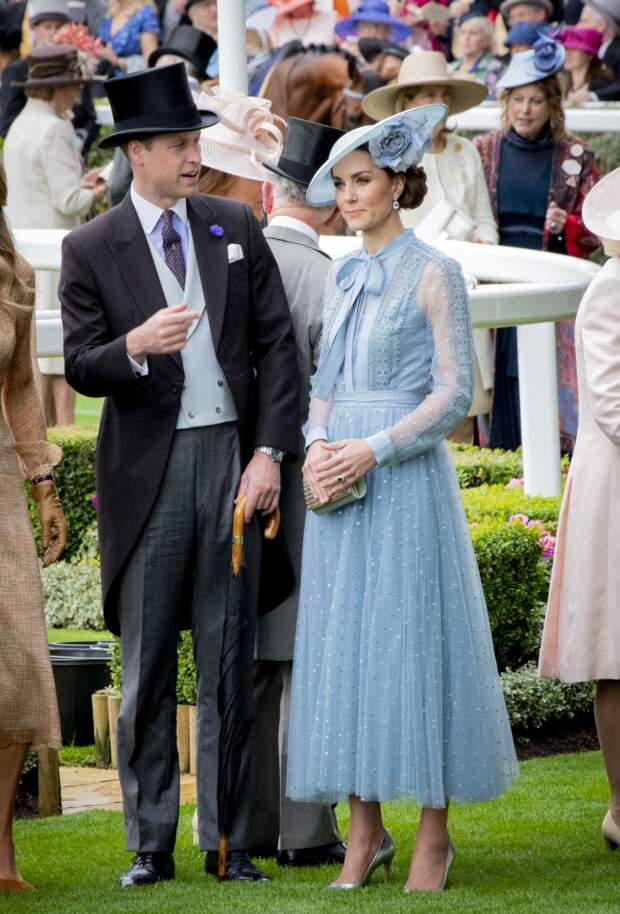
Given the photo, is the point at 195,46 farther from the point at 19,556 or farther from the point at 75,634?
the point at 19,556

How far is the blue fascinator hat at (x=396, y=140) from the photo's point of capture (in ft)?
16.4

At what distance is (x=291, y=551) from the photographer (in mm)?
5426

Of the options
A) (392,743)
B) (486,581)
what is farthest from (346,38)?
(392,743)

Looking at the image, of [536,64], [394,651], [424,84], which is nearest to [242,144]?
[394,651]

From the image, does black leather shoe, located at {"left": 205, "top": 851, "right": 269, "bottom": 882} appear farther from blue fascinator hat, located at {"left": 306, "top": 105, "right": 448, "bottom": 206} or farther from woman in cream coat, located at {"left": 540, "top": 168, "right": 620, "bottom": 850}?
blue fascinator hat, located at {"left": 306, "top": 105, "right": 448, "bottom": 206}

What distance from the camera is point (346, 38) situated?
647 inches

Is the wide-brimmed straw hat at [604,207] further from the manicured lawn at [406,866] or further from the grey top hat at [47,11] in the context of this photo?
the grey top hat at [47,11]

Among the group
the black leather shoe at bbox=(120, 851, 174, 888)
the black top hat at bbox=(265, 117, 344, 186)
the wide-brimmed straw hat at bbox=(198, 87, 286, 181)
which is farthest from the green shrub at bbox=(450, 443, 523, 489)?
the black leather shoe at bbox=(120, 851, 174, 888)

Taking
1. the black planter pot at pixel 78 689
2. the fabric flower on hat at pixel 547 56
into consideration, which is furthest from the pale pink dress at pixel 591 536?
the fabric flower on hat at pixel 547 56

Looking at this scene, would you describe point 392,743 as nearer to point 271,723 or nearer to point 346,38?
point 271,723

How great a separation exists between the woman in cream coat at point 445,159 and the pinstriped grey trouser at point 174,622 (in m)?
5.20

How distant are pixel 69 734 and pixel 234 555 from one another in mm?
2596

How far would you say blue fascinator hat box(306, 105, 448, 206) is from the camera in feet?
16.4

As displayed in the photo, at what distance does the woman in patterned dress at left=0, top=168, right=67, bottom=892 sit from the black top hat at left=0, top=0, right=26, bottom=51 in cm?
1327
